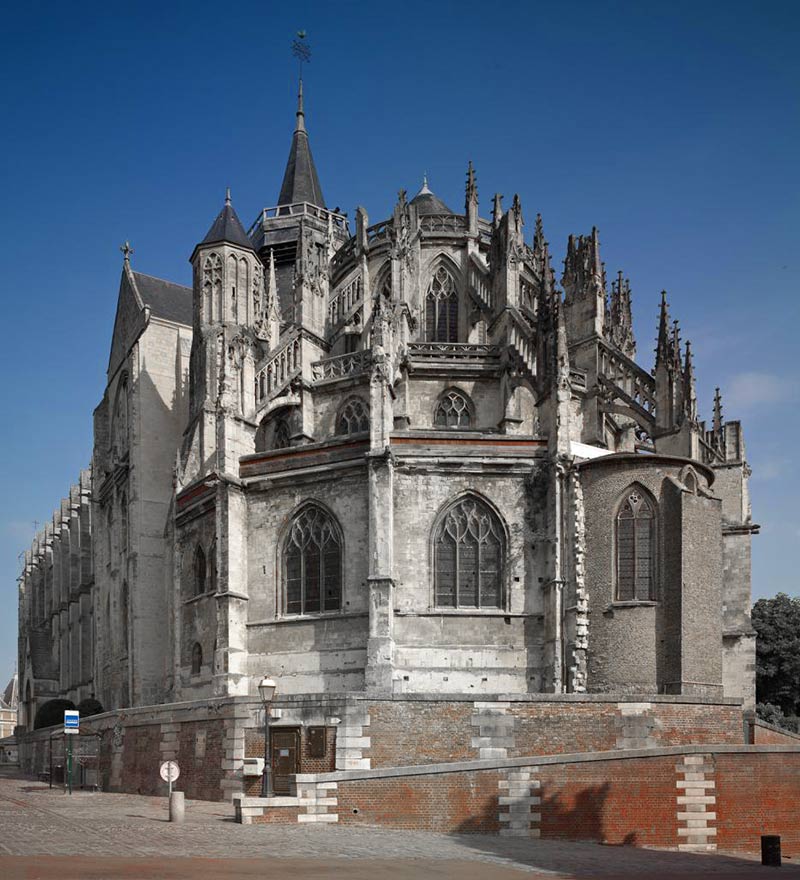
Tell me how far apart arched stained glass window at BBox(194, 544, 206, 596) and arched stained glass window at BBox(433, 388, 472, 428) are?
9.64 m

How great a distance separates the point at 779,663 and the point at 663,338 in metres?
21.1

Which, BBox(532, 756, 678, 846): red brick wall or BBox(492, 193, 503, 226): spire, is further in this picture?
BBox(492, 193, 503, 226): spire

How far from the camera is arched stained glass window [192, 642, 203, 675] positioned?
34.0 meters

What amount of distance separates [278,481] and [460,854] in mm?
15991

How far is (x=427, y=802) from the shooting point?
21891mm

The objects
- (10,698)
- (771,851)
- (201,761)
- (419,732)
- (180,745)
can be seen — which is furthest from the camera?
(10,698)

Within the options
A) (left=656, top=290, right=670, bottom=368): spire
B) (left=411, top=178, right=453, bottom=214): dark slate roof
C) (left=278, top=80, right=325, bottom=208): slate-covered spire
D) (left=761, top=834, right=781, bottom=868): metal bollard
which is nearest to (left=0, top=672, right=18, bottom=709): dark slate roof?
(left=278, top=80, right=325, bottom=208): slate-covered spire

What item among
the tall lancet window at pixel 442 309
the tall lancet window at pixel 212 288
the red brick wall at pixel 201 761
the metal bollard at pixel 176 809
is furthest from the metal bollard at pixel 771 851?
the tall lancet window at pixel 212 288

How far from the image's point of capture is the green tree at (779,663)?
5075cm

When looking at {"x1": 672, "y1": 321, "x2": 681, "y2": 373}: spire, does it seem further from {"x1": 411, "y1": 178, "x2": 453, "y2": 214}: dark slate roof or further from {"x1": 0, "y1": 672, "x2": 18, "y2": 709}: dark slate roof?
{"x1": 0, "y1": 672, "x2": 18, "y2": 709}: dark slate roof

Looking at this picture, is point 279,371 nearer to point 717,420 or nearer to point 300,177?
point 717,420

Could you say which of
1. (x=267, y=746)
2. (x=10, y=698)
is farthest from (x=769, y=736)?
(x=10, y=698)

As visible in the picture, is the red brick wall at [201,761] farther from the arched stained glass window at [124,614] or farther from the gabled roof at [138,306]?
the gabled roof at [138,306]

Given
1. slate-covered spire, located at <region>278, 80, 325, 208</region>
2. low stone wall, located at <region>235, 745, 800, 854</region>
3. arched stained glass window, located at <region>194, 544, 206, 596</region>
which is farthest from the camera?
slate-covered spire, located at <region>278, 80, 325, 208</region>
